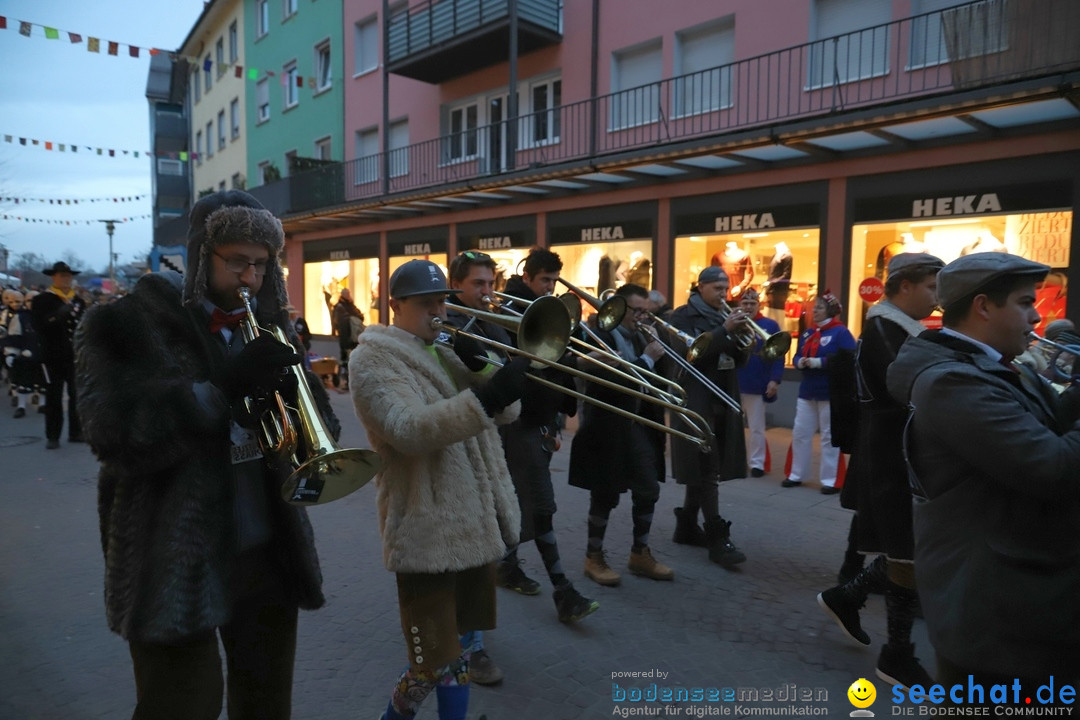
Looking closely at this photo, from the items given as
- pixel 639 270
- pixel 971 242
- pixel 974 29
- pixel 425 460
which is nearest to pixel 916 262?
pixel 425 460

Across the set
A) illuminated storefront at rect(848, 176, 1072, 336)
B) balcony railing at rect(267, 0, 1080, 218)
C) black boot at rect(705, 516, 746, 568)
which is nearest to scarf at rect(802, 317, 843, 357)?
illuminated storefront at rect(848, 176, 1072, 336)

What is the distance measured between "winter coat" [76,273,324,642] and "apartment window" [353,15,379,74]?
2023 centimetres

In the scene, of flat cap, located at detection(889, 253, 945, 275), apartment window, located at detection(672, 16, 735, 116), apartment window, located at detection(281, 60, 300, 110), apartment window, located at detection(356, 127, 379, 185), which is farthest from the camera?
apartment window, located at detection(281, 60, 300, 110)

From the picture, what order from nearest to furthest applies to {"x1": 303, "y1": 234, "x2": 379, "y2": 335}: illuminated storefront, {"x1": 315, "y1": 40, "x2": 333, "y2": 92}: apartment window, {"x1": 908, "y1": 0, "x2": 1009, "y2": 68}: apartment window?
1. {"x1": 908, "y1": 0, "x2": 1009, "y2": 68}: apartment window
2. {"x1": 303, "y1": 234, "x2": 379, "y2": 335}: illuminated storefront
3. {"x1": 315, "y1": 40, "x2": 333, "y2": 92}: apartment window

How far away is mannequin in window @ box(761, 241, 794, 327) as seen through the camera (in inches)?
445

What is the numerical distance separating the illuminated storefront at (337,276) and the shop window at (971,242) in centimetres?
1299

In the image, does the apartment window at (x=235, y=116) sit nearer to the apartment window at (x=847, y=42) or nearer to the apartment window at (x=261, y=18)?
→ the apartment window at (x=261, y=18)

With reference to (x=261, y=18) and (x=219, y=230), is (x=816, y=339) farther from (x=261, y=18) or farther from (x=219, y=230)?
(x=261, y=18)

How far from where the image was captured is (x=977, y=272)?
2.13 m

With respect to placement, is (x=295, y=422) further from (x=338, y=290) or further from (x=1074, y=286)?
(x=338, y=290)

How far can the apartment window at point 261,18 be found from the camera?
83.0ft

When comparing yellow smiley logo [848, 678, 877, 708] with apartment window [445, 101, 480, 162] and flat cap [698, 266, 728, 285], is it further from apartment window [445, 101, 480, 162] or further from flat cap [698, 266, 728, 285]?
apartment window [445, 101, 480, 162]

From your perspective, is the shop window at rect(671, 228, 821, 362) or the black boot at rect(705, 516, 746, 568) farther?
the shop window at rect(671, 228, 821, 362)

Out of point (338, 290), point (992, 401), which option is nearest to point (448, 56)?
point (338, 290)
